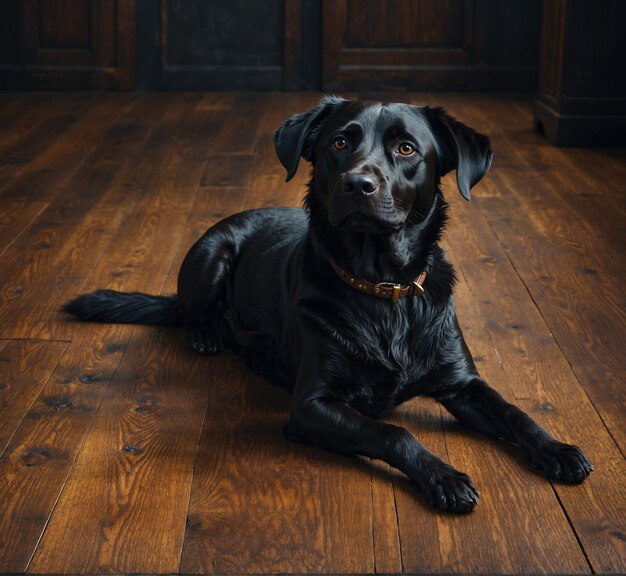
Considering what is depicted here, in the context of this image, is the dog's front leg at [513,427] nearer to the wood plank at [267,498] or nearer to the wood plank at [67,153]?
the wood plank at [267,498]

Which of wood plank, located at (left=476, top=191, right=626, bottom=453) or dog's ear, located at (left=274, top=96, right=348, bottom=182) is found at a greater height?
dog's ear, located at (left=274, top=96, right=348, bottom=182)

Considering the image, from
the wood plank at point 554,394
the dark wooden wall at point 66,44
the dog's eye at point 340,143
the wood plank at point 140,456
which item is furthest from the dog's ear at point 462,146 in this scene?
the dark wooden wall at point 66,44

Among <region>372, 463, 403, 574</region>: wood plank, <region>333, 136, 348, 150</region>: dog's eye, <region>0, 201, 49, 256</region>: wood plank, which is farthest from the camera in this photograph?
<region>0, 201, 49, 256</region>: wood plank

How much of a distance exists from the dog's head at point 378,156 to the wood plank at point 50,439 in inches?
28.8

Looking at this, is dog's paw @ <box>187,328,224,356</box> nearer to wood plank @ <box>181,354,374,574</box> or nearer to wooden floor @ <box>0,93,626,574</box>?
wooden floor @ <box>0,93,626,574</box>

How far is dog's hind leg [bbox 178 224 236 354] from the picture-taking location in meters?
2.94

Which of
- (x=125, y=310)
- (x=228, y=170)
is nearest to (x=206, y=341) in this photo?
(x=125, y=310)

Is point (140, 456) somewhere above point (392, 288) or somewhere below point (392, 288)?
below

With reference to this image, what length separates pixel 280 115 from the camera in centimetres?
648

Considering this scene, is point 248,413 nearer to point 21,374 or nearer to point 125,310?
point 21,374

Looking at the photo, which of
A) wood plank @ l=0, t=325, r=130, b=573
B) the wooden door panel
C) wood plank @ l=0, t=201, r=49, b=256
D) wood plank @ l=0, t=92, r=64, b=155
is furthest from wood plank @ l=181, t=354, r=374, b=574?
the wooden door panel

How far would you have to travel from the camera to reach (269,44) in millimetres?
7355

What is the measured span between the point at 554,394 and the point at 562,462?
45cm

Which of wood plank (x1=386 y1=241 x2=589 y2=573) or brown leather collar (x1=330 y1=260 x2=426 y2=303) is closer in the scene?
wood plank (x1=386 y1=241 x2=589 y2=573)
